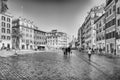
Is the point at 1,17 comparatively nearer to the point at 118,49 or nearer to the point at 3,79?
the point at 118,49

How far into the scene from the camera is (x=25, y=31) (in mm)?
74188

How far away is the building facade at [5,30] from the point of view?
56631 millimetres

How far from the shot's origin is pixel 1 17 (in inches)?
2231

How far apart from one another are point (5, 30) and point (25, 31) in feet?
53.6

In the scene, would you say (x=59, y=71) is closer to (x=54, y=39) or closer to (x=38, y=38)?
(x=38, y=38)

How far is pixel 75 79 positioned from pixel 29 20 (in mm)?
76816

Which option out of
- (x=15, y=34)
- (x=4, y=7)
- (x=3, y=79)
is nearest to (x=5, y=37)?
(x=15, y=34)

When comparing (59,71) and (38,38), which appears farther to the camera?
(38,38)

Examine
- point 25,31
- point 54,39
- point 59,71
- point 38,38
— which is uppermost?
point 25,31

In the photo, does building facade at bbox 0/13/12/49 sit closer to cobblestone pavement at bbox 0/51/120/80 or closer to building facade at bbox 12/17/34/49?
building facade at bbox 12/17/34/49

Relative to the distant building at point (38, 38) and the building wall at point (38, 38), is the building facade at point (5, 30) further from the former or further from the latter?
the building wall at point (38, 38)

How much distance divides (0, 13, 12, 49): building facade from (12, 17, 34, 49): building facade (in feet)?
26.7

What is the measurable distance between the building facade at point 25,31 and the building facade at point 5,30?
321 inches

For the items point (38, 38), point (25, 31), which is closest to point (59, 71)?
point (25, 31)
